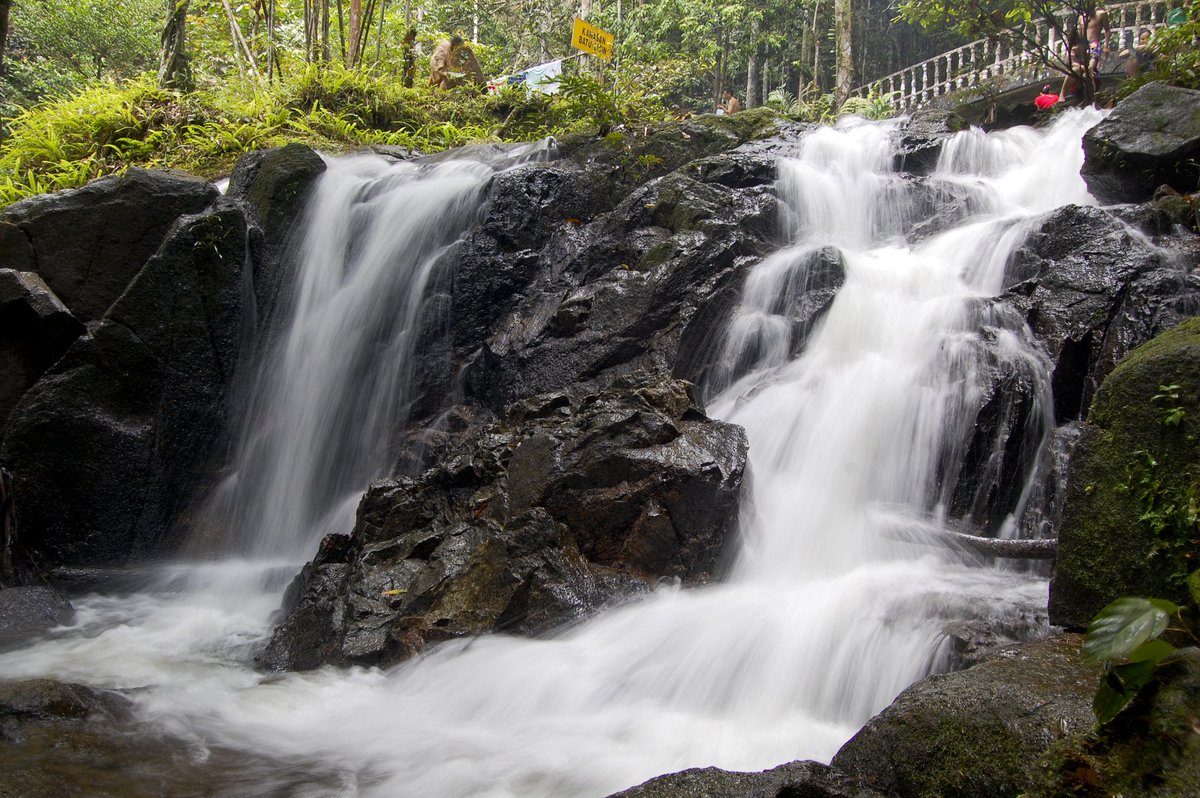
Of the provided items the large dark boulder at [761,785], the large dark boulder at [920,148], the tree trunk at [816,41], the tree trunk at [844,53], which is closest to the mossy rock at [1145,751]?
the large dark boulder at [761,785]

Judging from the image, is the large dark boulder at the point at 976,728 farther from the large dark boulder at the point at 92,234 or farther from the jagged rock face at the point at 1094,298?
the large dark boulder at the point at 92,234

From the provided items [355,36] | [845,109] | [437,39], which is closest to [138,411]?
[355,36]

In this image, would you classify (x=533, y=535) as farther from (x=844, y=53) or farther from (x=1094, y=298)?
(x=844, y=53)

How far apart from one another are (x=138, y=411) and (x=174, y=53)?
7856 mm

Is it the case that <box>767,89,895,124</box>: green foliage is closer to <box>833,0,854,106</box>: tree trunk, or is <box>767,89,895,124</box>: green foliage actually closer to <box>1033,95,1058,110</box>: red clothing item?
<box>833,0,854,106</box>: tree trunk

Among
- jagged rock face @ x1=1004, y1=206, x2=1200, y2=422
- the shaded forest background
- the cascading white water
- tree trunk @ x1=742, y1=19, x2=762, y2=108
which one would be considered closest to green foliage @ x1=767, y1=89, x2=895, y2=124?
the shaded forest background

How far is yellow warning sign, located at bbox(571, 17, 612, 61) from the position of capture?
439 inches

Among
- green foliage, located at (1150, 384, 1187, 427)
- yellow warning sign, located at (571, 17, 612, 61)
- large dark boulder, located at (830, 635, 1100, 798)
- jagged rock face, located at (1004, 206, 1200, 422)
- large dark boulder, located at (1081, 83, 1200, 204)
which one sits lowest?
large dark boulder, located at (830, 635, 1100, 798)

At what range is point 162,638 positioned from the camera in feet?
18.2

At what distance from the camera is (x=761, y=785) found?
2588mm

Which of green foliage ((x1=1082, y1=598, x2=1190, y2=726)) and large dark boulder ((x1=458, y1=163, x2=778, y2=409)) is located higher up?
large dark boulder ((x1=458, y1=163, x2=778, y2=409))

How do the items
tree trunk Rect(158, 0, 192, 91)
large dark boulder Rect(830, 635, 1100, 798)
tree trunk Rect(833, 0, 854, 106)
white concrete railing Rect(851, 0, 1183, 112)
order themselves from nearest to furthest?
A: large dark boulder Rect(830, 635, 1100, 798) < tree trunk Rect(158, 0, 192, 91) < white concrete railing Rect(851, 0, 1183, 112) < tree trunk Rect(833, 0, 854, 106)

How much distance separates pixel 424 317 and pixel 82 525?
348 cm

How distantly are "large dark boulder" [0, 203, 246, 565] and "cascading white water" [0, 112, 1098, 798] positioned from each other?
0.96m
